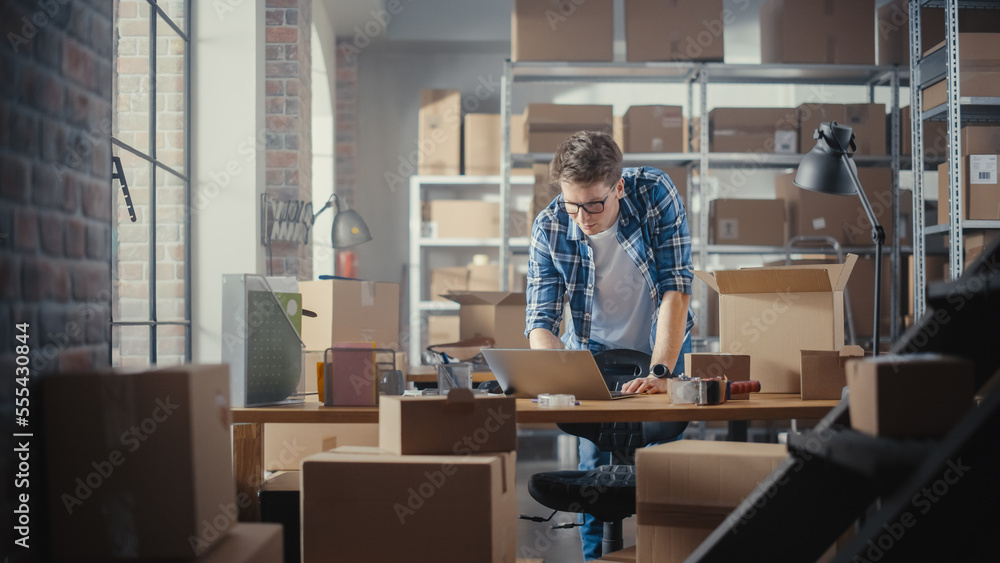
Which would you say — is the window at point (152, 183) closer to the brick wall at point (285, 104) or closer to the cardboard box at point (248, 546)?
the brick wall at point (285, 104)

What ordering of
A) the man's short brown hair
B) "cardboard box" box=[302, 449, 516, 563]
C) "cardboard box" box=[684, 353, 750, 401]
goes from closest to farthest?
"cardboard box" box=[302, 449, 516, 563]
"cardboard box" box=[684, 353, 750, 401]
the man's short brown hair

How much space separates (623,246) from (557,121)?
218cm

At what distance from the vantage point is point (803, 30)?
14.4 feet

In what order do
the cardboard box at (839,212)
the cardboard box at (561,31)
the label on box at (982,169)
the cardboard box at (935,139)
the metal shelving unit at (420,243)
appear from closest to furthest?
the label on box at (982,169)
the cardboard box at (935,139)
the cardboard box at (561,31)
the cardboard box at (839,212)
the metal shelving unit at (420,243)

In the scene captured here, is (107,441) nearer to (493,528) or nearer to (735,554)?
(493,528)

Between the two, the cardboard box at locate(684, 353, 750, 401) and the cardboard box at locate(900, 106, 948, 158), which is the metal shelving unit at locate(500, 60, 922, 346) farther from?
the cardboard box at locate(684, 353, 750, 401)

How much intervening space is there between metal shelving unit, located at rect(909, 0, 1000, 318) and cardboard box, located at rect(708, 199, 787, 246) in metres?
0.71

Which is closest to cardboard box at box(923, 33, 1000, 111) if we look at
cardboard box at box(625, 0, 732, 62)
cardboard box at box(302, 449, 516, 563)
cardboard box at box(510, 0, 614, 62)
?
cardboard box at box(625, 0, 732, 62)

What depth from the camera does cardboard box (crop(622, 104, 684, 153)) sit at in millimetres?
4426

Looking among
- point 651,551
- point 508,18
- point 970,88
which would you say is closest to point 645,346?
point 651,551

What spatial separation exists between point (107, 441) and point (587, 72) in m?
3.71

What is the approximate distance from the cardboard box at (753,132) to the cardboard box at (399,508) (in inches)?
132

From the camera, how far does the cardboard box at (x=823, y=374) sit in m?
1.93

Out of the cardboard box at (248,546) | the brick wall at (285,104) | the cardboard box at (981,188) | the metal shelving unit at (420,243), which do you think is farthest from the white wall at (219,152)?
the cardboard box at (981,188)
